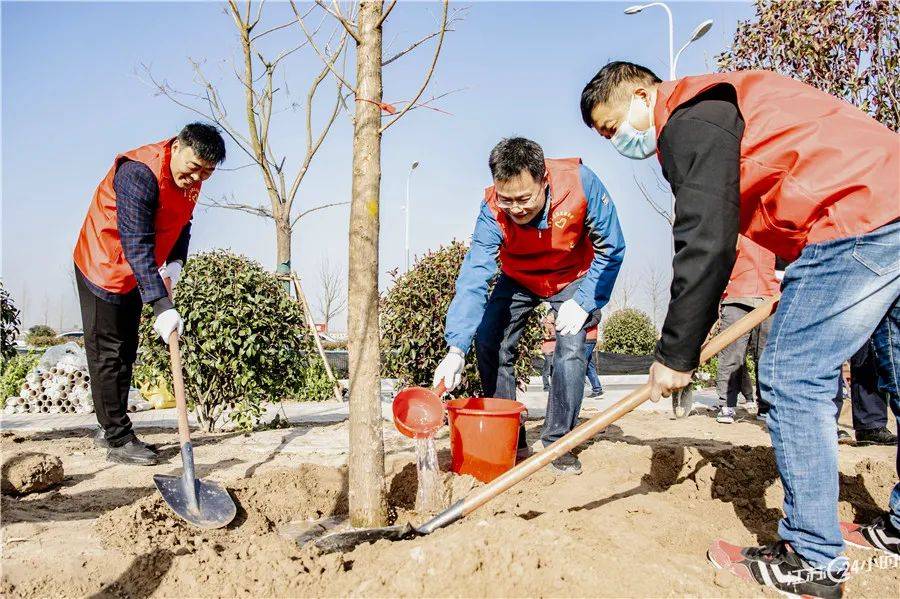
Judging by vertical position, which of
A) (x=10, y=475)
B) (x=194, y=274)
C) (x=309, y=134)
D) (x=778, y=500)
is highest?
(x=309, y=134)

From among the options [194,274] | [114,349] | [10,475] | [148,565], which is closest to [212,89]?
[194,274]

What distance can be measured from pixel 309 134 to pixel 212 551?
1053 centimetres

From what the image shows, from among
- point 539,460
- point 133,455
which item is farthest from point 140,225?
point 539,460

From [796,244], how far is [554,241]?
1.56 m

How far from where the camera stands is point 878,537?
2422 mm

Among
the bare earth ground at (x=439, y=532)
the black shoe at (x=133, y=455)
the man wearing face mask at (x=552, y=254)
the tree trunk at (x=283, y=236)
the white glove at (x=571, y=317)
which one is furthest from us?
the tree trunk at (x=283, y=236)

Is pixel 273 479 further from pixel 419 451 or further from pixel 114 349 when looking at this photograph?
pixel 114 349

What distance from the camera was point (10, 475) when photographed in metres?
3.13

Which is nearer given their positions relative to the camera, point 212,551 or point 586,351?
point 212,551

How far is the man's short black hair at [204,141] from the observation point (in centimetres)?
360

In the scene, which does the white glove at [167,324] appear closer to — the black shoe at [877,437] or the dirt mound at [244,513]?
the dirt mound at [244,513]

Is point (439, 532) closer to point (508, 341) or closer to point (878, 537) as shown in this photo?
point (878, 537)

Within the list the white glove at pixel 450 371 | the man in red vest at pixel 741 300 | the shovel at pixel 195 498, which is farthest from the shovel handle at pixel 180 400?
the man in red vest at pixel 741 300

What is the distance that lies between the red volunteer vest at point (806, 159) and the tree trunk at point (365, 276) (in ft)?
3.76
